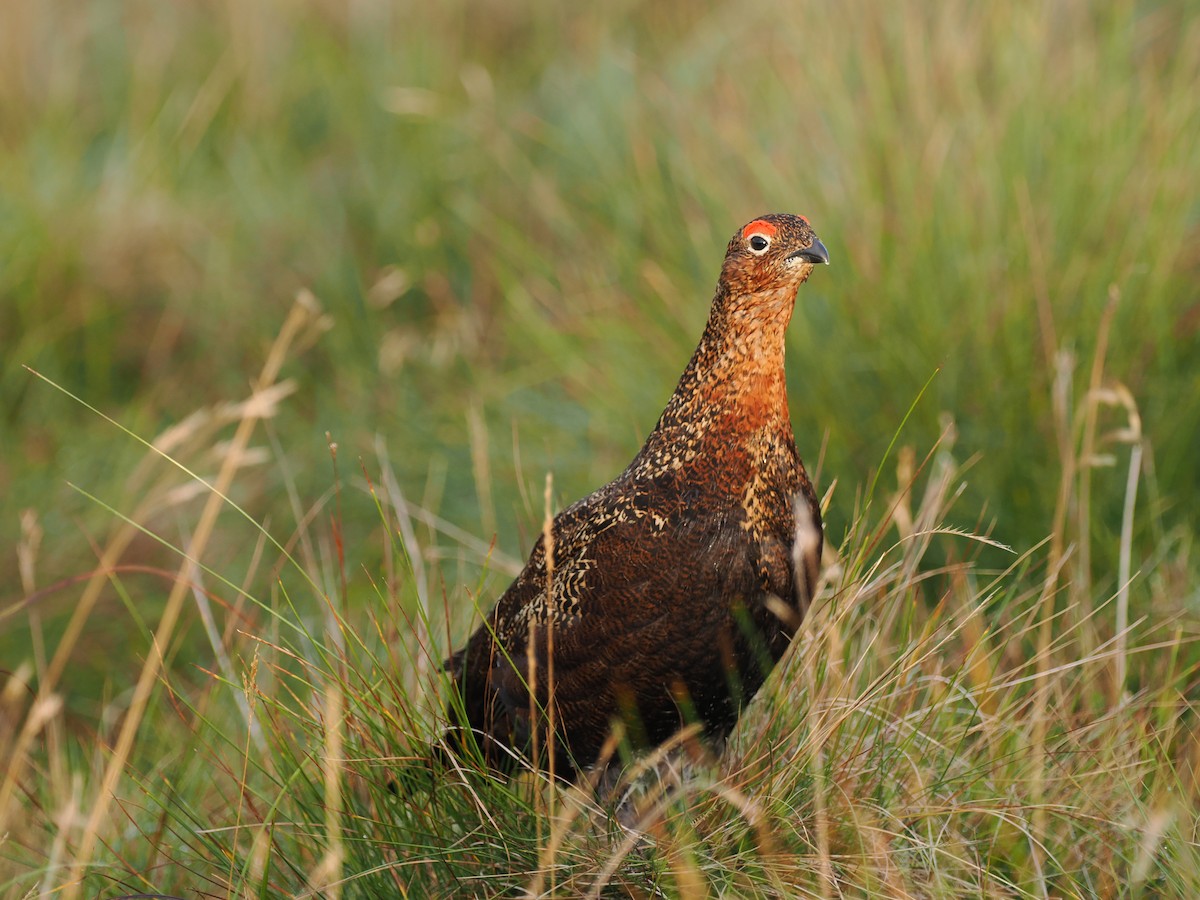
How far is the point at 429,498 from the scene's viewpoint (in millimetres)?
4941

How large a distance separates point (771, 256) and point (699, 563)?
0.57 metres

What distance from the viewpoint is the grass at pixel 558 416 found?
8.61ft

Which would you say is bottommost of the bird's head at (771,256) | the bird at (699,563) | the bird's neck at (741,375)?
the bird at (699,563)

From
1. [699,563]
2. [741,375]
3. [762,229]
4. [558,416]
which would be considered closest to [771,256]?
[762,229]

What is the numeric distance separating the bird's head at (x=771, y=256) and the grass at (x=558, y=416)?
1.55 feet

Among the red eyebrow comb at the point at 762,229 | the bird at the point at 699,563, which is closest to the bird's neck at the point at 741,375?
the bird at the point at 699,563

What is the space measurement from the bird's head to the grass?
1.55 ft

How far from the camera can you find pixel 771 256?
270 centimetres

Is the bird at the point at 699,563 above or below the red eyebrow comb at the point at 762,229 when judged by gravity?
below

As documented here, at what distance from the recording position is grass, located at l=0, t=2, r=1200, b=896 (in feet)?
8.61

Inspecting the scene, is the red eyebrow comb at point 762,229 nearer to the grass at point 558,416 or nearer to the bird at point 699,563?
the bird at point 699,563

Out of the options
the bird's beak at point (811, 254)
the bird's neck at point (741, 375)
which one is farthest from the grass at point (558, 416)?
the bird's beak at point (811, 254)

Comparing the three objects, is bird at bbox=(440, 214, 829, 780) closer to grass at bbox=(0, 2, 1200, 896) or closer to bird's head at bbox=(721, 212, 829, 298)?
bird's head at bbox=(721, 212, 829, 298)

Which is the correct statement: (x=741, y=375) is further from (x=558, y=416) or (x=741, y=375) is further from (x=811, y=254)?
(x=558, y=416)
